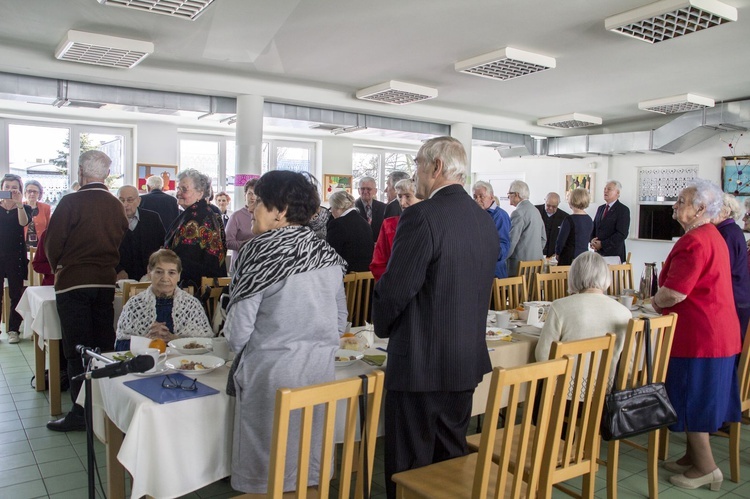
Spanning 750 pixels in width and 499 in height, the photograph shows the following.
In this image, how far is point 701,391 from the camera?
293 cm

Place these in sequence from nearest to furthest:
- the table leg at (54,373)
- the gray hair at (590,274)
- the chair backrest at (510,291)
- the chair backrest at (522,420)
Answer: the chair backrest at (522,420)
the gray hair at (590,274)
the table leg at (54,373)
the chair backrest at (510,291)

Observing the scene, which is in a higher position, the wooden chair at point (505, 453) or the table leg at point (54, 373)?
the wooden chair at point (505, 453)

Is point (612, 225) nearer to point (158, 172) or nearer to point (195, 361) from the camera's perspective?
point (195, 361)

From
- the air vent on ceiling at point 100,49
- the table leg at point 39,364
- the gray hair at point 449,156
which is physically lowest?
the table leg at point 39,364

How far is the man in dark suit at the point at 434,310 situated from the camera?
6.44 ft

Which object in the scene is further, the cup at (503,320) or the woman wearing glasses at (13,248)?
the woman wearing glasses at (13,248)

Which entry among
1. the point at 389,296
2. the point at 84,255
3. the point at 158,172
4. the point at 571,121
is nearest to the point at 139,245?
the point at 84,255

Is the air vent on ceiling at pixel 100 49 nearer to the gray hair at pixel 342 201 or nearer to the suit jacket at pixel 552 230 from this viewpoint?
the gray hair at pixel 342 201

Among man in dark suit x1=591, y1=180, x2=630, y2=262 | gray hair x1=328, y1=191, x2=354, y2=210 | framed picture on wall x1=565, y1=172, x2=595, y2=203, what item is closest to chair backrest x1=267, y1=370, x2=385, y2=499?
gray hair x1=328, y1=191, x2=354, y2=210

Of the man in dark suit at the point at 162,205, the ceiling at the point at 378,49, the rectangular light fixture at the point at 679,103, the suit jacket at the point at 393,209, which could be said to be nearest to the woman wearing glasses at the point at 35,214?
the ceiling at the point at 378,49

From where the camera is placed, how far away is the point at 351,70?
6.64 m

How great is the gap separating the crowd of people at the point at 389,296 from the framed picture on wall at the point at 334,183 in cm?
689

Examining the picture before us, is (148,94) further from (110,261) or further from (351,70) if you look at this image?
(110,261)

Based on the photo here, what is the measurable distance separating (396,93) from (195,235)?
4269mm
